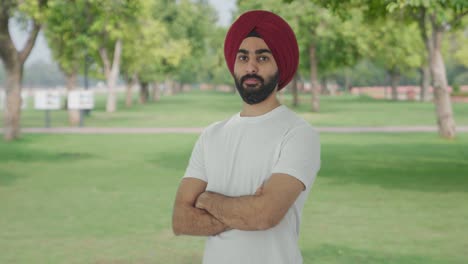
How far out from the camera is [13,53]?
23969mm

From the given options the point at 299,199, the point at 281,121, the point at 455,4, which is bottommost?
the point at 299,199

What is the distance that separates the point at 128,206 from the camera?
1160 cm

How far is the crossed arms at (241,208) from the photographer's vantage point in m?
2.98

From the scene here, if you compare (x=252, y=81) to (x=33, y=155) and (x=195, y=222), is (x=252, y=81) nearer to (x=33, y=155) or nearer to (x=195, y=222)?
(x=195, y=222)

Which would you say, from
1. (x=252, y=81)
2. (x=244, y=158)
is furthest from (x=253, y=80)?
(x=244, y=158)

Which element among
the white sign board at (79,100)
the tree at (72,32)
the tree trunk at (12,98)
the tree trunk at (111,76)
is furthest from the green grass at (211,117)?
the tree trunk at (12,98)

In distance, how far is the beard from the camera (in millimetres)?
3082

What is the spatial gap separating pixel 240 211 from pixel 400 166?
14326 mm

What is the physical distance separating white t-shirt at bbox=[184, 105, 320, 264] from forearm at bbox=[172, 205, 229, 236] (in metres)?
0.04

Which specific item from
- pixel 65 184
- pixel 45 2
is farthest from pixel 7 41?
pixel 65 184

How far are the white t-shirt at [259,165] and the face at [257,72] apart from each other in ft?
0.30

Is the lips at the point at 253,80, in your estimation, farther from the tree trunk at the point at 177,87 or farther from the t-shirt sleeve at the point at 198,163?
the tree trunk at the point at 177,87

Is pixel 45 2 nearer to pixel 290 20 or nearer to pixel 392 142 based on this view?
pixel 392 142

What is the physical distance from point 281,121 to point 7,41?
71.5ft
